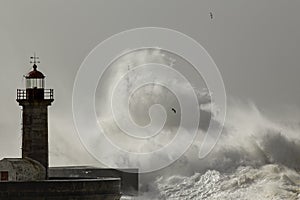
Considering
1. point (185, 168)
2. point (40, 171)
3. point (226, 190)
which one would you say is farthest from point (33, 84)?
point (185, 168)

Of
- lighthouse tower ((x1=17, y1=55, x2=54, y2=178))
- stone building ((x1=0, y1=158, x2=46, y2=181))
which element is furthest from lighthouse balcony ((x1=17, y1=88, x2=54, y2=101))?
stone building ((x1=0, y1=158, x2=46, y2=181))

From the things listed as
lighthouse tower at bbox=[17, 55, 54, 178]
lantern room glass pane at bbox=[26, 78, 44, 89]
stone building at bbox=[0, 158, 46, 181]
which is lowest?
stone building at bbox=[0, 158, 46, 181]

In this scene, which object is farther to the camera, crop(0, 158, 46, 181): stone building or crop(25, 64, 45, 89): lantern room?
crop(25, 64, 45, 89): lantern room

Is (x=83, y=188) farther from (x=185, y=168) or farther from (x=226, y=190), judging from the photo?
(x=185, y=168)

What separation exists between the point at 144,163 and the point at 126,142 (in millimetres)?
1527

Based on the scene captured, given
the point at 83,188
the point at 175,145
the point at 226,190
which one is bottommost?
the point at 83,188

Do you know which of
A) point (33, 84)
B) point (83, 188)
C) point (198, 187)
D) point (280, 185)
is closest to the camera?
point (83, 188)

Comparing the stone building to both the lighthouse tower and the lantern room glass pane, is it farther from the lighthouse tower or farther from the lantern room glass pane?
the lantern room glass pane

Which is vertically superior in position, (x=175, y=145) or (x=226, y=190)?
(x=175, y=145)

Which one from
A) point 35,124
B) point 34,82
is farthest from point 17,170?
point 34,82

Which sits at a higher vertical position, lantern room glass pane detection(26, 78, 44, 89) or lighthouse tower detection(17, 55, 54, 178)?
lantern room glass pane detection(26, 78, 44, 89)

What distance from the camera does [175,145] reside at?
49.1 metres

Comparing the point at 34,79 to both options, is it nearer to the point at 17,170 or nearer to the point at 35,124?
the point at 35,124

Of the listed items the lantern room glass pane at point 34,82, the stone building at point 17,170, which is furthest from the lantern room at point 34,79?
the stone building at point 17,170
